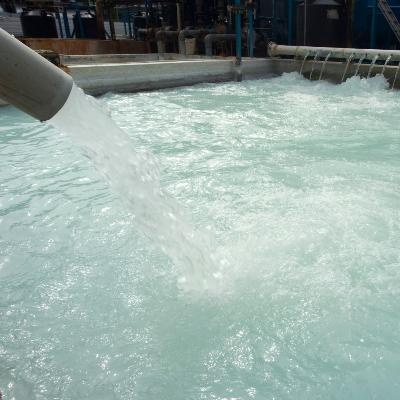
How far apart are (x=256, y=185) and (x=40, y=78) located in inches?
96.7

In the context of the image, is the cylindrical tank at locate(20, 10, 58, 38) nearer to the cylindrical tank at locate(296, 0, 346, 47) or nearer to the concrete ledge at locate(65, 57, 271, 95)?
the concrete ledge at locate(65, 57, 271, 95)

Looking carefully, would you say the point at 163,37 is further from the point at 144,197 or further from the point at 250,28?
the point at 144,197

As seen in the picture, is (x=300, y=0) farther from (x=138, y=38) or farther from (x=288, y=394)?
(x=288, y=394)

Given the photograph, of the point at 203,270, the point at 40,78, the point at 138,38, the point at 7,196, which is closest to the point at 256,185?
the point at 203,270

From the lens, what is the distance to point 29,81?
1459 mm

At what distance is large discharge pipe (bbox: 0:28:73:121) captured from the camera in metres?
1.41

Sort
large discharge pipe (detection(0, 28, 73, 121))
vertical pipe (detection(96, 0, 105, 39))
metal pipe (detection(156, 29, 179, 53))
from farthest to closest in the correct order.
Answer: vertical pipe (detection(96, 0, 105, 39))
metal pipe (detection(156, 29, 179, 53))
large discharge pipe (detection(0, 28, 73, 121))

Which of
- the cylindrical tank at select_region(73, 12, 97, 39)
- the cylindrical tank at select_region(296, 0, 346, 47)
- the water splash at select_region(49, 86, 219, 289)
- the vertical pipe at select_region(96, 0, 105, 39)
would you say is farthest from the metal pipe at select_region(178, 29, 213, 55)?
the water splash at select_region(49, 86, 219, 289)

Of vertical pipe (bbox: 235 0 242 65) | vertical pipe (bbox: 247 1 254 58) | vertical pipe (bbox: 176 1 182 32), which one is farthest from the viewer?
vertical pipe (bbox: 176 1 182 32)

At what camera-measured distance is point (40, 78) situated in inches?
58.6

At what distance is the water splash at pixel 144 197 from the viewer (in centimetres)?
225

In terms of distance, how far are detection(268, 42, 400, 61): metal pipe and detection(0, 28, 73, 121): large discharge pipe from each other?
7.79m

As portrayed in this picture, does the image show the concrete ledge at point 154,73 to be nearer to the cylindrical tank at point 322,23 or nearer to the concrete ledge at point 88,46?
the cylindrical tank at point 322,23

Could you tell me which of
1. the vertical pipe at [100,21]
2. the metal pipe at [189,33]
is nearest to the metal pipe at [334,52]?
the metal pipe at [189,33]
